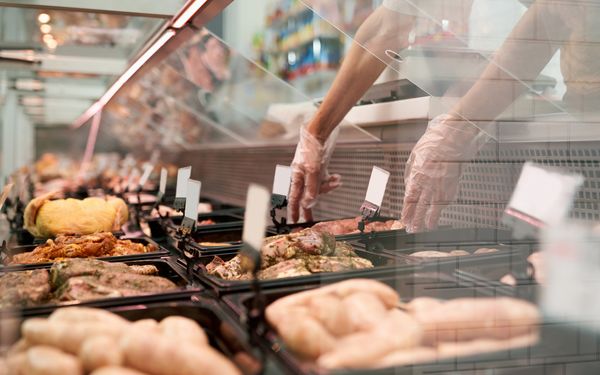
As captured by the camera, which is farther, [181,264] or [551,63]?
[181,264]

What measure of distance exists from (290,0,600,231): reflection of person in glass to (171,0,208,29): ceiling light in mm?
576

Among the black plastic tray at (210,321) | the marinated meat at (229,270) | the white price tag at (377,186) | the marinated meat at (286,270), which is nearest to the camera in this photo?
the black plastic tray at (210,321)

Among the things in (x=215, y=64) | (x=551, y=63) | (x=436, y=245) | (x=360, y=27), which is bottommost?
(x=436, y=245)

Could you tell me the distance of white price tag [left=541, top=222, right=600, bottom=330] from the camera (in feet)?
2.87

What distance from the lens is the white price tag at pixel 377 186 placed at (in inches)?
68.2

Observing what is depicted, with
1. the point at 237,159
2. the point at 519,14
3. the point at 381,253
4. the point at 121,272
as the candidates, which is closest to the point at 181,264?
the point at 121,272

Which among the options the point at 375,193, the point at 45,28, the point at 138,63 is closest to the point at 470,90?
the point at 375,193

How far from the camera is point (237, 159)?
479cm

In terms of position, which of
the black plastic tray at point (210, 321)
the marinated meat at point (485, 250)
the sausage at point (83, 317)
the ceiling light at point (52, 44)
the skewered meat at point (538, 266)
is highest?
the ceiling light at point (52, 44)

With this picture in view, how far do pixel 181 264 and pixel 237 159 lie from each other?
3117 millimetres

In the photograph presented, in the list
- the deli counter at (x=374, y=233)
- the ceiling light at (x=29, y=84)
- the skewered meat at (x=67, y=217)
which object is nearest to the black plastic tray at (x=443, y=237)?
the deli counter at (x=374, y=233)

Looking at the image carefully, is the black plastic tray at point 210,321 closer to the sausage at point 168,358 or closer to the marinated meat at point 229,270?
the sausage at point 168,358

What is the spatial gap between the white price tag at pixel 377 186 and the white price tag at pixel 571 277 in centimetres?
84

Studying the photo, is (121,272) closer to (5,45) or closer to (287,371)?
(287,371)
